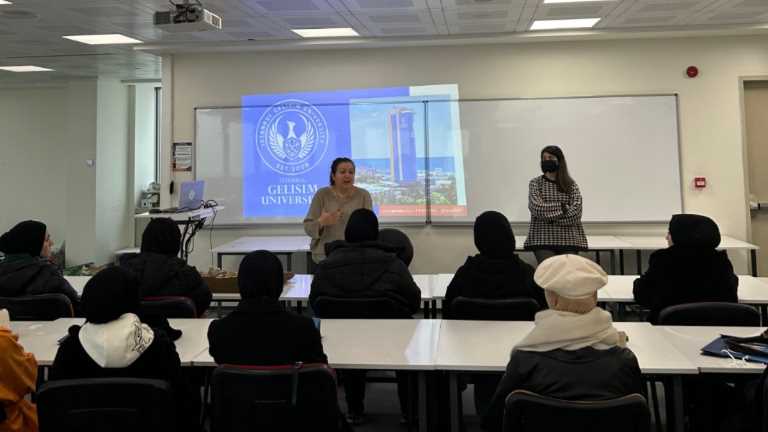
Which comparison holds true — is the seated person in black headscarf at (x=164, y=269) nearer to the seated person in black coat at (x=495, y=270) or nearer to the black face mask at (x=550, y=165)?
the seated person in black coat at (x=495, y=270)

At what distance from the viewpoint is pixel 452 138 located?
19.0 ft

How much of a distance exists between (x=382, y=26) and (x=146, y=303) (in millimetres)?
3569

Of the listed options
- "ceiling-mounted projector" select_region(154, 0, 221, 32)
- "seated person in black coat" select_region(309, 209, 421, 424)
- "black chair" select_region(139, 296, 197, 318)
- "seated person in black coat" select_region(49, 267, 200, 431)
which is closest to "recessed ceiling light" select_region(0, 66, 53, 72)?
"ceiling-mounted projector" select_region(154, 0, 221, 32)

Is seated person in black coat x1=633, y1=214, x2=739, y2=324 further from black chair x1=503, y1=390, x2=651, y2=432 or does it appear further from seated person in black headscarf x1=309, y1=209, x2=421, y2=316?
black chair x1=503, y1=390, x2=651, y2=432

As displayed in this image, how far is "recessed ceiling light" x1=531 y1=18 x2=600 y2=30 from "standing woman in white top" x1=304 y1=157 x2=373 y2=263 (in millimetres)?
2564

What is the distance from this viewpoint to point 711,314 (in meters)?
2.43

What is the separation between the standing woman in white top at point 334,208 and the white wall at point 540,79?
6.22 ft

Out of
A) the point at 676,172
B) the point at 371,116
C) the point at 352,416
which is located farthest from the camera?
the point at 371,116

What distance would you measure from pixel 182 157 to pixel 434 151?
2841mm

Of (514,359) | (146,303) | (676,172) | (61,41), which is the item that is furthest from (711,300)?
(61,41)

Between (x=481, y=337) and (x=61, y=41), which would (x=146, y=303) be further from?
(x=61, y=41)

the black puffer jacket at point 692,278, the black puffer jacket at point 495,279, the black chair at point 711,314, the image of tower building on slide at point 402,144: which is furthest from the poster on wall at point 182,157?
the black chair at point 711,314

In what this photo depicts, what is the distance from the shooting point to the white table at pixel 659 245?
16.2 feet

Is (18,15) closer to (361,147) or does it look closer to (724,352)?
(361,147)
